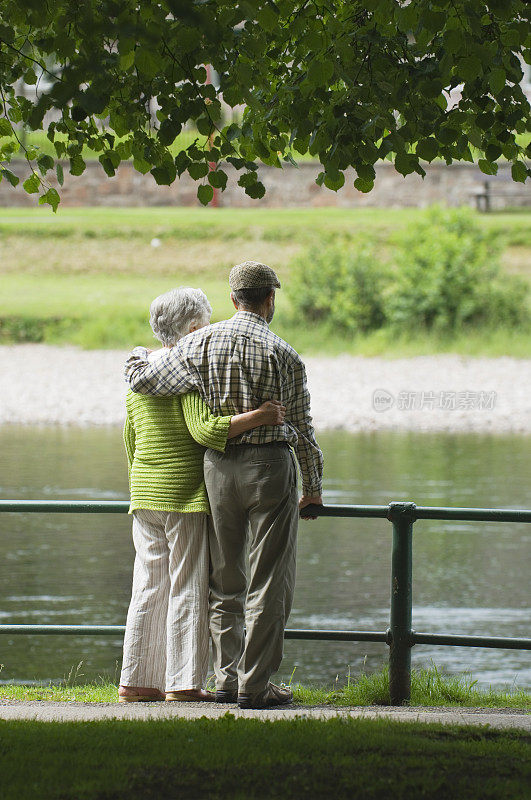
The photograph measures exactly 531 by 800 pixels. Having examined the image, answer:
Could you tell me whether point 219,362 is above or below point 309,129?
below

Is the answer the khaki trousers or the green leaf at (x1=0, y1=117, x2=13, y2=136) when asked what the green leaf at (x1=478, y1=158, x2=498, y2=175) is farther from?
the green leaf at (x1=0, y1=117, x2=13, y2=136)

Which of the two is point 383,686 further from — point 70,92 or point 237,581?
point 70,92

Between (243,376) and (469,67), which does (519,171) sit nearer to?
(469,67)

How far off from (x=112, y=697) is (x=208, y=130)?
2437 mm

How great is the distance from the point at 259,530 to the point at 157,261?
3378cm

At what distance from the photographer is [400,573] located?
4.96 meters

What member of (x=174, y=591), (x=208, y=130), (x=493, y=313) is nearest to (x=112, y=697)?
(x=174, y=591)

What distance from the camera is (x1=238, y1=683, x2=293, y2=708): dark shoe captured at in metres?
4.62

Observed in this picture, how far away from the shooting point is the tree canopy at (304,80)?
4.44 metres

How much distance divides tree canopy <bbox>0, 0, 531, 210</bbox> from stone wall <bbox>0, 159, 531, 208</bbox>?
121 feet

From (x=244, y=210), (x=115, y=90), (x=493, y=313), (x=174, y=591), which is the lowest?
(x=174, y=591)

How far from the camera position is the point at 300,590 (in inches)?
400

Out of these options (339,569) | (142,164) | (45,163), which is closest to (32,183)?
(45,163)

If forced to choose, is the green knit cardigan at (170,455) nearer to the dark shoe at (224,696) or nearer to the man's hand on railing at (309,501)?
the man's hand on railing at (309,501)
